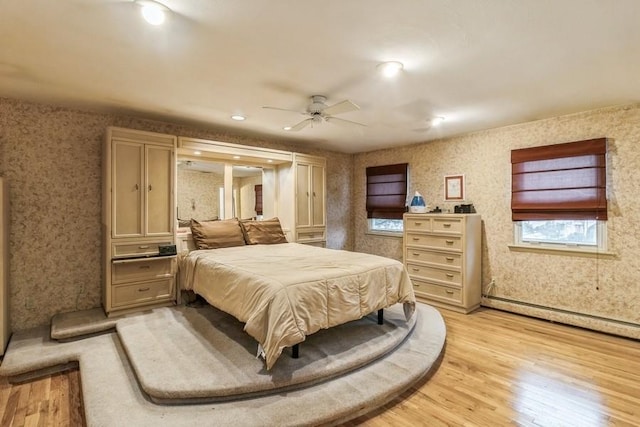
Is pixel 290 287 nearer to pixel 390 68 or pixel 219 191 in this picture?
pixel 390 68

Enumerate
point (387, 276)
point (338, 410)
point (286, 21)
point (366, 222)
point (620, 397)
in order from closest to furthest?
point (286, 21) < point (338, 410) < point (620, 397) < point (387, 276) < point (366, 222)

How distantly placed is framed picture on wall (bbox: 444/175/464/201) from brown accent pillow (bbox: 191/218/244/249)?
3.07 metres

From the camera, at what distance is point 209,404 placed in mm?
2051

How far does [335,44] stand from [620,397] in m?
3.14

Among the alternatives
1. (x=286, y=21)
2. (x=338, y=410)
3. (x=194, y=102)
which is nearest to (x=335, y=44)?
(x=286, y=21)

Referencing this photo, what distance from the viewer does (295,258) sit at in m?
3.36

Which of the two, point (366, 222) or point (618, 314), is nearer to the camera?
point (618, 314)

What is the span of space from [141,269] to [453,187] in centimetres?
424

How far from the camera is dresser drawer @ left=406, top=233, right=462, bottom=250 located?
13.2 feet

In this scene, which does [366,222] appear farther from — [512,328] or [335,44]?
[335,44]

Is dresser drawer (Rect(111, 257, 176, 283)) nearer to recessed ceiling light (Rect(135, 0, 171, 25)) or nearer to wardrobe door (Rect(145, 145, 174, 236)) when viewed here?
wardrobe door (Rect(145, 145, 174, 236))

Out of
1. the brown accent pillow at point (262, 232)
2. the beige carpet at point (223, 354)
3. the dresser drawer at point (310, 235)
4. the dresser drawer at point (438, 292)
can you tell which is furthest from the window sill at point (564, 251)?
the brown accent pillow at point (262, 232)

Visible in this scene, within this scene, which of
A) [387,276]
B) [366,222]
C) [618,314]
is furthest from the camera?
[366,222]

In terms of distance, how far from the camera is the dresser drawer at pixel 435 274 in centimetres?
401
